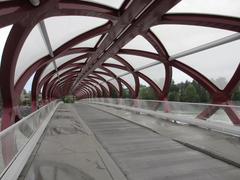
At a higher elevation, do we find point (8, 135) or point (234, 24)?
point (234, 24)

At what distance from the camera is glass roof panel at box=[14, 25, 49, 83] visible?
1371 cm

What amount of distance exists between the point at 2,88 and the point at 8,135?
10085mm

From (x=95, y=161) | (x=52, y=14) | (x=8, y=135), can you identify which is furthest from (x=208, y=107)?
(x=8, y=135)

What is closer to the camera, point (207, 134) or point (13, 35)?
point (207, 134)

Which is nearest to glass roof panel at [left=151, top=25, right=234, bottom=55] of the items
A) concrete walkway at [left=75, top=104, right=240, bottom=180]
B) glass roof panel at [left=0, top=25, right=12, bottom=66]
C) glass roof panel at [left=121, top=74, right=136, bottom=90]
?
concrete walkway at [left=75, top=104, right=240, bottom=180]

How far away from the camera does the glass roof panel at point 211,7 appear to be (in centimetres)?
1084

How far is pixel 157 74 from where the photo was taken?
87.7 ft

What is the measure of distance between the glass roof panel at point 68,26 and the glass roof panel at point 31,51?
0.60m

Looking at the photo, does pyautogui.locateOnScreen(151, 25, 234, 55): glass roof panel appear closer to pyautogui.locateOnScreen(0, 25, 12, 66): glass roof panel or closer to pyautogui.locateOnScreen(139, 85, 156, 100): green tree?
pyautogui.locateOnScreen(0, 25, 12, 66): glass roof panel

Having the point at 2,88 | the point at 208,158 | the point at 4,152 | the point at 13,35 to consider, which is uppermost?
the point at 13,35

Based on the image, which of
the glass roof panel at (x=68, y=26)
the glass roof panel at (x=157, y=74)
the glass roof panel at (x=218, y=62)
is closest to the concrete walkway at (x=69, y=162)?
the glass roof panel at (x=68, y=26)

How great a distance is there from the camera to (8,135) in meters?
4.95

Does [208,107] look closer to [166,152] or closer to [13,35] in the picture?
[166,152]

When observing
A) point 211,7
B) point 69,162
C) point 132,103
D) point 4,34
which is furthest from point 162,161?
point 132,103
